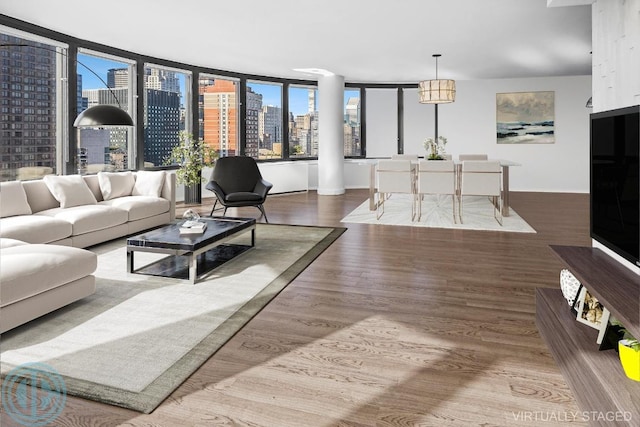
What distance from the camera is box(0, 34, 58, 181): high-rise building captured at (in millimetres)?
5418

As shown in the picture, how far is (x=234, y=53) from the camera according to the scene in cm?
743

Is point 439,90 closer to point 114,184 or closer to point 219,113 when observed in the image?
point 219,113

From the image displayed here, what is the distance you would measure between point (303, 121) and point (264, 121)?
3.62ft

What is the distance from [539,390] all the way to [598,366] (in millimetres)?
314

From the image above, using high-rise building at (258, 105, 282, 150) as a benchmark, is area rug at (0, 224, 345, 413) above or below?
below

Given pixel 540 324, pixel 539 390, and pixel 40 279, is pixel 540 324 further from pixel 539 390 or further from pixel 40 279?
pixel 40 279

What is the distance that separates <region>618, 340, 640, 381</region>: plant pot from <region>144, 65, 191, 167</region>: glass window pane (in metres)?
7.47

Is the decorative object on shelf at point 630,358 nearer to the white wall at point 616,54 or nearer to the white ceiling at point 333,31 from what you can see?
the white wall at point 616,54

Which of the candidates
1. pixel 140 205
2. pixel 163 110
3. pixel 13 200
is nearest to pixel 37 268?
pixel 13 200

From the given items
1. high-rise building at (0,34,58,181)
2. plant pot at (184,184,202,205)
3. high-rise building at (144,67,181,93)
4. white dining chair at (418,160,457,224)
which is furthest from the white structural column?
high-rise building at (0,34,58,181)

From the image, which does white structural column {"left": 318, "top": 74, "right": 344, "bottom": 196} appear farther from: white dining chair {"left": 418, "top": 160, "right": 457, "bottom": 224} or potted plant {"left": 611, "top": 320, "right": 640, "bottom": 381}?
potted plant {"left": 611, "top": 320, "right": 640, "bottom": 381}

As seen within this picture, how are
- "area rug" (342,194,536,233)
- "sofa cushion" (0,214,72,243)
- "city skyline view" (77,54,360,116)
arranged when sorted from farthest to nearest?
"city skyline view" (77,54,360,116)
"area rug" (342,194,536,233)
"sofa cushion" (0,214,72,243)

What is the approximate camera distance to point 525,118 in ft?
33.6

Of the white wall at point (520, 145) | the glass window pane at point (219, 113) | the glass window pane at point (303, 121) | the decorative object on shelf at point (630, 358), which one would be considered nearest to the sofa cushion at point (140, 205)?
the glass window pane at point (219, 113)
